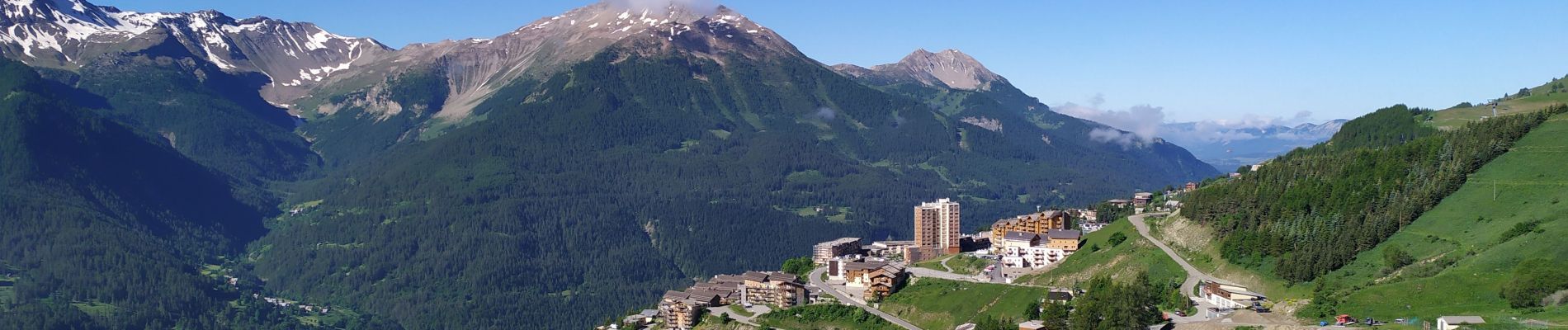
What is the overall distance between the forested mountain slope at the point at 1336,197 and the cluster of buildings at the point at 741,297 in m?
37.8

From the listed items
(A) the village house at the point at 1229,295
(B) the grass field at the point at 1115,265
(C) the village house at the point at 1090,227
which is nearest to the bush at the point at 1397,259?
(A) the village house at the point at 1229,295

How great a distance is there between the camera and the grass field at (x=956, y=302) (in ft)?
393

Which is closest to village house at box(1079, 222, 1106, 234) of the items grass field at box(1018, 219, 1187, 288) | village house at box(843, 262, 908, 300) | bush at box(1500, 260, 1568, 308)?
grass field at box(1018, 219, 1187, 288)

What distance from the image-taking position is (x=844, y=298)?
137 metres

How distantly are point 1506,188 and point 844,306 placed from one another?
180 ft

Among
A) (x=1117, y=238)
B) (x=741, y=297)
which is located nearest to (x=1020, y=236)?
(x=1117, y=238)

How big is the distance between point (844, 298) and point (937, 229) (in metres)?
26.9

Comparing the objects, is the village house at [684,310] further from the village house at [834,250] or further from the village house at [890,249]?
the village house at [890,249]

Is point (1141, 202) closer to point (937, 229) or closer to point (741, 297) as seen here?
point (937, 229)

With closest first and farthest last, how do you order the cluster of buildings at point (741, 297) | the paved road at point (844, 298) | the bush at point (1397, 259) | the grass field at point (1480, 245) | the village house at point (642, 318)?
the grass field at point (1480, 245)
the bush at point (1397, 259)
the paved road at point (844, 298)
the cluster of buildings at point (741, 297)
the village house at point (642, 318)

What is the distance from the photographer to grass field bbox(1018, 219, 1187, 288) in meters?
122

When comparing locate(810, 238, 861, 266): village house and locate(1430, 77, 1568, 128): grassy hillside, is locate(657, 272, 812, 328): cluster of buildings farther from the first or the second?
locate(1430, 77, 1568, 128): grassy hillside

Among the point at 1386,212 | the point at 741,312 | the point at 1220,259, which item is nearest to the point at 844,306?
the point at 741,312

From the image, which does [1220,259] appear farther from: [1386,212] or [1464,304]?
[1464,304]
